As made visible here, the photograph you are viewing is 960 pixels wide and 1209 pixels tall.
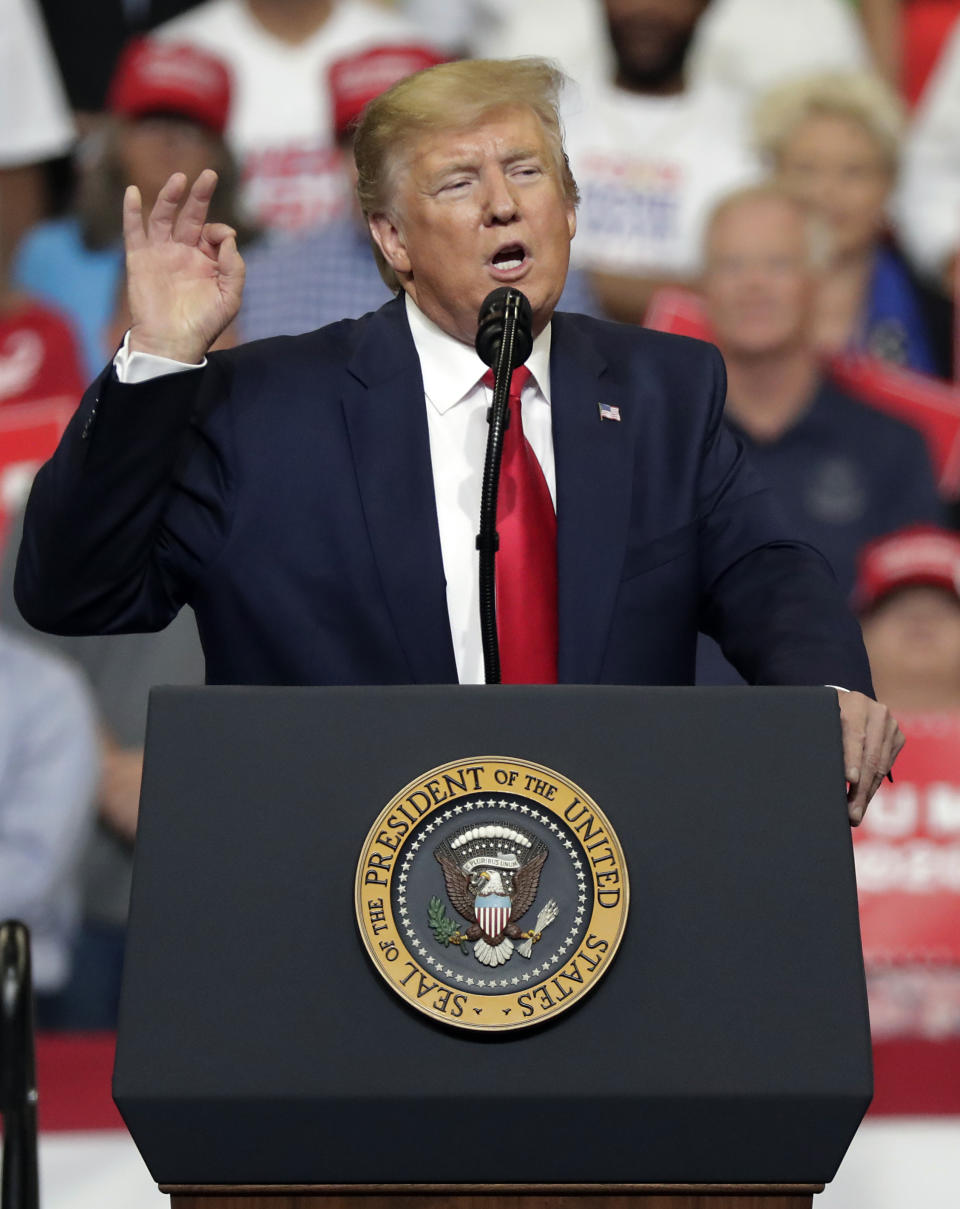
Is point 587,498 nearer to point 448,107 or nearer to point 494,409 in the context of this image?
point 494,409

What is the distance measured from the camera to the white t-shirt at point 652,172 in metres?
4.15

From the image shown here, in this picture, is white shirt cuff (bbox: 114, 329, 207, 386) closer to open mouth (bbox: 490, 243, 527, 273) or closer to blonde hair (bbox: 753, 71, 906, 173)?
open mouth (bbox: 490, 243, 527, 273)

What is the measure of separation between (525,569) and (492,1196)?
23.8 inches

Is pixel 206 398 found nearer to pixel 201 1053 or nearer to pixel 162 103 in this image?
pixel 201 1053

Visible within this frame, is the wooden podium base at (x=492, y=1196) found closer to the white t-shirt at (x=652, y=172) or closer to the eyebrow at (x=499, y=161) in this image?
the eyebrow at (x=499, y=161)

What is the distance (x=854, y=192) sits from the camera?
13.9 ft

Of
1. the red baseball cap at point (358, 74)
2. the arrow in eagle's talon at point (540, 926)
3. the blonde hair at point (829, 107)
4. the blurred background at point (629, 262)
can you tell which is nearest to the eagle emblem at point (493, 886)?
the arrow in eagle's talon at point (540, 926)

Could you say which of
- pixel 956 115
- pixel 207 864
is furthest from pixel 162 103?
pixel 207 864

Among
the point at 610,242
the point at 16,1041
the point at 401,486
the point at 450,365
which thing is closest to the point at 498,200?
the point at 450,365

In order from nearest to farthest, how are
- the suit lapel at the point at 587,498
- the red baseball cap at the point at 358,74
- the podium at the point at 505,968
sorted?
the podium at the point at 505,968 → the suit lapel at the point at 587,498 → the red baseball cap at the point at 358,74

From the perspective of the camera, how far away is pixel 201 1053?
3.84ft

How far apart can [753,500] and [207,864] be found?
29.8 inches

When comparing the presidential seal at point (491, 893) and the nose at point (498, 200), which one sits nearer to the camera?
the presidential seal at point (491, 893)

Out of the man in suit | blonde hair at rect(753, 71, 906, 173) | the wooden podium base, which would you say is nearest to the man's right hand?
the man in suit
